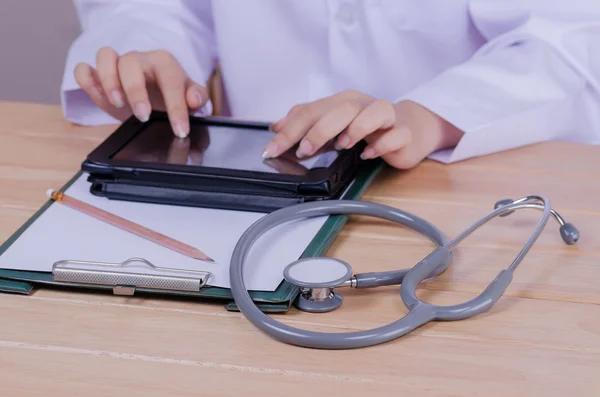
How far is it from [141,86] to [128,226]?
10.6 inches

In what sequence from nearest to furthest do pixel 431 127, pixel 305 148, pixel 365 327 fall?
1. pixel 365 327
2. pixel 305 148
3. pixel 431 127

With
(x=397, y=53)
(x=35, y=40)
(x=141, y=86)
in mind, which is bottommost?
(x=35, y=40)

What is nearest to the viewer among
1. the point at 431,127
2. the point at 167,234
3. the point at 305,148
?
the point at 167,234

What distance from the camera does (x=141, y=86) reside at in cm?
95

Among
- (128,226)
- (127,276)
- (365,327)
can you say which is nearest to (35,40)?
(128,226)

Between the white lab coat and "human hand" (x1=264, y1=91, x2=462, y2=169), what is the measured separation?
0.03 metres

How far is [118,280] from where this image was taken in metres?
0.63

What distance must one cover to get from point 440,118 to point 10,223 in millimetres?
487

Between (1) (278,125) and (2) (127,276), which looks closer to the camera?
(2) (127,276)

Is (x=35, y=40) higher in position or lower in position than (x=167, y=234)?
lower

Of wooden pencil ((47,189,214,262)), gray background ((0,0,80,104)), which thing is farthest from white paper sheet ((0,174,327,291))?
gray background ((0,0,80,104))

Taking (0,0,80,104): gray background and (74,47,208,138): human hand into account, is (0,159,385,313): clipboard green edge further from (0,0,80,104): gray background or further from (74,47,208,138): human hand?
(0,0,80,104): gray background

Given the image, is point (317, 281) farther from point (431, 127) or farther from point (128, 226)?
point (431, 127)

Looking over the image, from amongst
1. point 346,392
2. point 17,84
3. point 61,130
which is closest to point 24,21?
point 17,84
